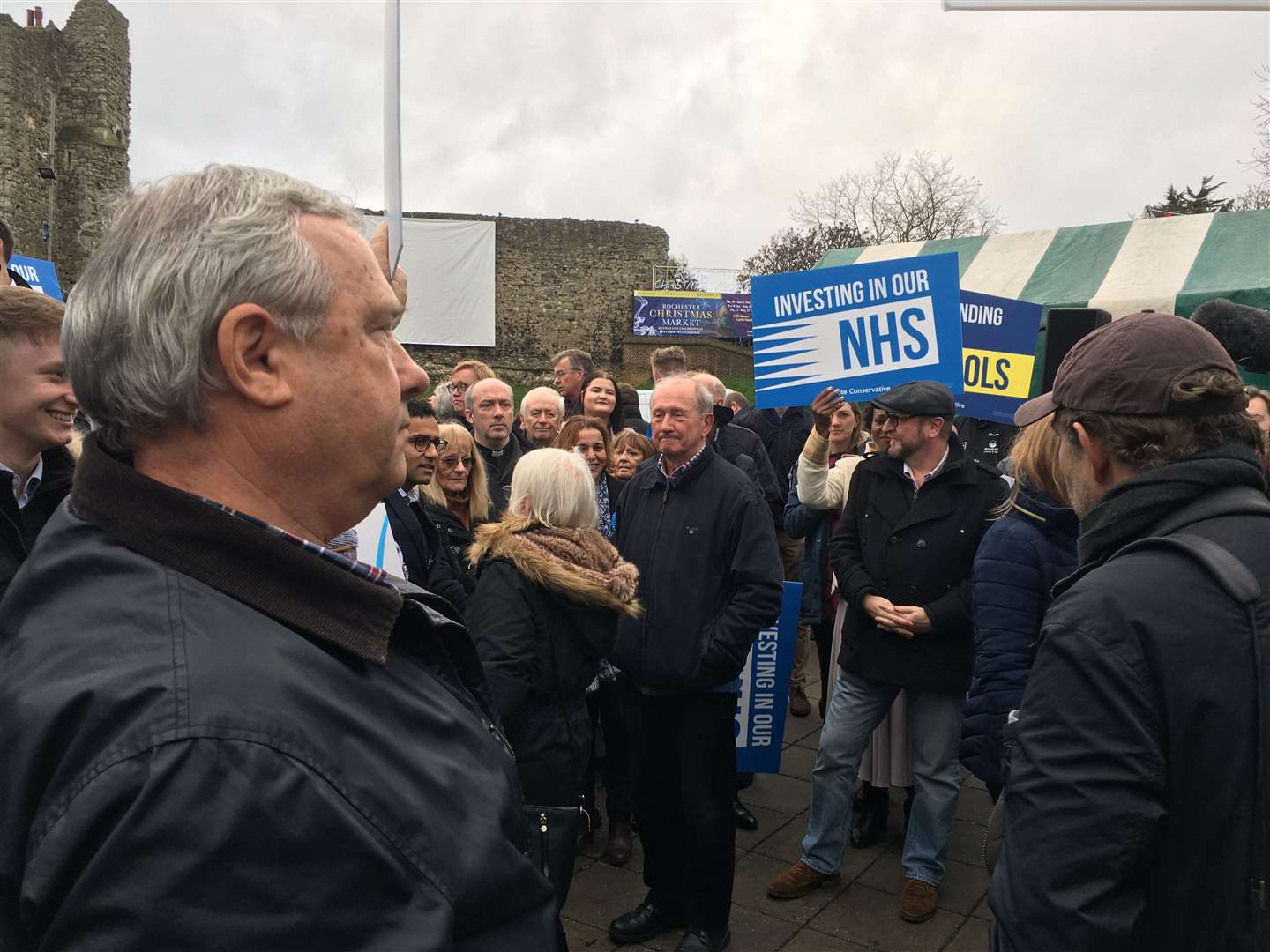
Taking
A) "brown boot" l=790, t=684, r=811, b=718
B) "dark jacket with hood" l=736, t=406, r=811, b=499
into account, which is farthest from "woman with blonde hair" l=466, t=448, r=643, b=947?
"dark jacket with hood" l=736, t=406, r=811, b=499

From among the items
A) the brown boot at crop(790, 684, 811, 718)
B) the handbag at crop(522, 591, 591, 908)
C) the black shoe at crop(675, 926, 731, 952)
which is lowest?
the black shoe at crop(675, 926, 731, 952)

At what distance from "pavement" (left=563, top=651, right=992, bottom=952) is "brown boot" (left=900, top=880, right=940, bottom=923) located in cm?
3

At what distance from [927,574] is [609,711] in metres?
1.64

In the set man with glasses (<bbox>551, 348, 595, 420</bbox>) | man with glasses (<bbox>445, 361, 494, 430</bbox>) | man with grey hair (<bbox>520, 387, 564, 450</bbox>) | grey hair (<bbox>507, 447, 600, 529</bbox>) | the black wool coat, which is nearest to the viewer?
the black wool coat

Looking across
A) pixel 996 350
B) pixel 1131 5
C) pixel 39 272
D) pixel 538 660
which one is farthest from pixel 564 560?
pixel 39 272

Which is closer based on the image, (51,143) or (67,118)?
(51,143)

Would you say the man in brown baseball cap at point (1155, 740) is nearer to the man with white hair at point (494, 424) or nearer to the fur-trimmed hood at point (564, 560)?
the fur-trimmed hood at point (564, 560)

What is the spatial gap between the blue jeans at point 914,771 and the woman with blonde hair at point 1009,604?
850 mm

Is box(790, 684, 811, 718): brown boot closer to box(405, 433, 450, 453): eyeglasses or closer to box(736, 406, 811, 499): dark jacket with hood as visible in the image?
box(736, 406, 811, 499): dark jacket with hood

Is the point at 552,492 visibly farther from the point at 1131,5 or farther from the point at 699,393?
the point at 1131,5

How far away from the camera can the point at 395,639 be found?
1.07 m

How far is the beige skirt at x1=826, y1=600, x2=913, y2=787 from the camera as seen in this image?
4078mm

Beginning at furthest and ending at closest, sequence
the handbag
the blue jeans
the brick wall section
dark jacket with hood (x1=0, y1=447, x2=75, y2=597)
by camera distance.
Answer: the brick wall section
the blue jeans
dark jacket with hood (x1=0, y1=447, x2=75, y2=597)
the handbag

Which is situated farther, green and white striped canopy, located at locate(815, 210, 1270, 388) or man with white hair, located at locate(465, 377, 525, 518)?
green and white striped canopy, located at locate(815, 210, 1270, 388)
